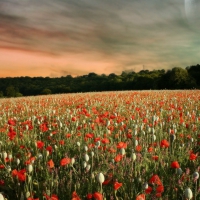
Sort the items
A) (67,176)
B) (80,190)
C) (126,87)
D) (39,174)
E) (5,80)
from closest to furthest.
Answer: (80,190)
(67,176)
(39,174)
(126,87)
(5,80)

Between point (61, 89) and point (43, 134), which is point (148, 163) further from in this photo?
point (61, 89)

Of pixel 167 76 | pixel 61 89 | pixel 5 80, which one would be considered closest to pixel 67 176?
pixel 167 76

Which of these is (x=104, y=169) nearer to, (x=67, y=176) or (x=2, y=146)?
(x=67, y=176)

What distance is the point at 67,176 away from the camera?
3.31 m

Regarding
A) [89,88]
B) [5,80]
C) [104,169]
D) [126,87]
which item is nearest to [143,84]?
[126,87]

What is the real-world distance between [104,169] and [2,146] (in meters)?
2.48

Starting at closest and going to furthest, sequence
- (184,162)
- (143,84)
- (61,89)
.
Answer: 1. (184,162)
2. (143,84)
3. (61,89)

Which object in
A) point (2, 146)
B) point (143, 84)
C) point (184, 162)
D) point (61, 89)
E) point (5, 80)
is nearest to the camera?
point (184, 162)

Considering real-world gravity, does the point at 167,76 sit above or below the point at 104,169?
above

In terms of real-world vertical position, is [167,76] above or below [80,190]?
above

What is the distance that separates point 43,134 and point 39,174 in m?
2.53

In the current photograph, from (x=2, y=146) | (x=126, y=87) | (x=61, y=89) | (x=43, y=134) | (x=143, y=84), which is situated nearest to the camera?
(x=2, y=146)

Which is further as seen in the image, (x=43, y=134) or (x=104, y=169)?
(x=43, y=134)

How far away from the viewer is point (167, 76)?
61.1 metres
